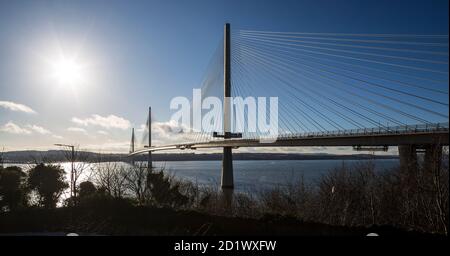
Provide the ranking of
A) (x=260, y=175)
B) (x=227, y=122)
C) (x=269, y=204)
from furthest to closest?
(x=260, y=175) < (x=227, y=122) < (x=269, y=204)

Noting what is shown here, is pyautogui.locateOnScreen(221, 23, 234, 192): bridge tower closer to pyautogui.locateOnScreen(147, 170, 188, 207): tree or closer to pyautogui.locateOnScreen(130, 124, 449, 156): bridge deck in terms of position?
pyautogui.locateOnScreen(130, 124, 449, 156): bridge deck

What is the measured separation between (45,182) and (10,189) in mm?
1766

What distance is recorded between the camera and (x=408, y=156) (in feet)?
66.8

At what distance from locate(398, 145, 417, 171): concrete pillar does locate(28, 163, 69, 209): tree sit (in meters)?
18.9

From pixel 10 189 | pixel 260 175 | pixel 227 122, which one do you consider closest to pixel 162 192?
pixel 10 189

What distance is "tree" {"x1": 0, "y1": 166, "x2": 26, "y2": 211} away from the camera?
1543cm

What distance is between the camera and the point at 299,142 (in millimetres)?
→ 27531

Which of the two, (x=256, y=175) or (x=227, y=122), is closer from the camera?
(x=227, y=122)

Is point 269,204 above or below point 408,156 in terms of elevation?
below

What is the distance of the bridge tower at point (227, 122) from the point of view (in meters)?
33.4

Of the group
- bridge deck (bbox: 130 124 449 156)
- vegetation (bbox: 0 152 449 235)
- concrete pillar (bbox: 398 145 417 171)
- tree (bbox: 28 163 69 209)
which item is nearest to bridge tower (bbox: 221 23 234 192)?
bridge deck (bbox: 130 124 449 156)

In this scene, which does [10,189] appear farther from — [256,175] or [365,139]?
[256,175]

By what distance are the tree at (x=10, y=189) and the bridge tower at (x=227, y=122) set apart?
779 inches
